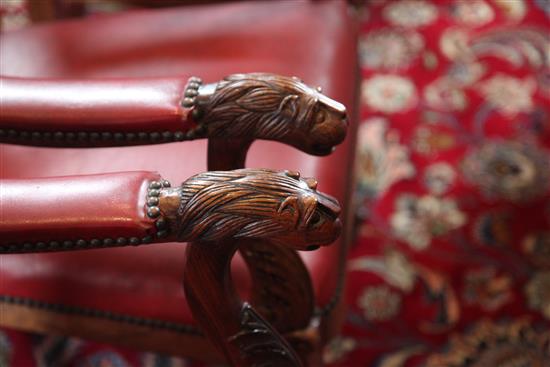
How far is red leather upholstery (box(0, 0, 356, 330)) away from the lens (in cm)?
61

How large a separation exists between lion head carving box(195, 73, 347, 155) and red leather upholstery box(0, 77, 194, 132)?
0.11 feet

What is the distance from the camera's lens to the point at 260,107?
0.54m

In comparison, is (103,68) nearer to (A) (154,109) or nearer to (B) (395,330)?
(A) (154,109)

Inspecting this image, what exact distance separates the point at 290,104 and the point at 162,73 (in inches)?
10.0

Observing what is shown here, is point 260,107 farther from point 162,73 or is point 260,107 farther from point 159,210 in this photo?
point 162,73

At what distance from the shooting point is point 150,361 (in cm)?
93

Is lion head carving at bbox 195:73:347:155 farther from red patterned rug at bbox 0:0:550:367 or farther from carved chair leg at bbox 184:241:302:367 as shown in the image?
red patterned rug at bbox 0:0:550:367

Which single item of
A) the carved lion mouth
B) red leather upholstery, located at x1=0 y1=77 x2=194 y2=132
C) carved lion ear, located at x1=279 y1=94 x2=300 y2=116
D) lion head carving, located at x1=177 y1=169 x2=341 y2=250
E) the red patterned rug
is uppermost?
carved lion ear, located at x1=279 y1=94 x2=300 y2=116

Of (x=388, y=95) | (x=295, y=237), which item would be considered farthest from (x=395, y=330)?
(x=295, y=237)

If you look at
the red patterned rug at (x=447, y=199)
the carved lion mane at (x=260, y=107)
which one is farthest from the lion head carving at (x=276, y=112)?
the red patterned rug at (x=447, y=199)

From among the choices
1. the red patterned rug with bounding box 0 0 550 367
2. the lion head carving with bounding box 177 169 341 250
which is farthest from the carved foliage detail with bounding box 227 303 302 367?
the red patterned rug with bounding box 0 0 550 367

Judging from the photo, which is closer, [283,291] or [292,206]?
[292,206]

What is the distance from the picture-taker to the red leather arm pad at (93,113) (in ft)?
1.83

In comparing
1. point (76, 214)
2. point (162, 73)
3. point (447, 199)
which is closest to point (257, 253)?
point (76, 214)
